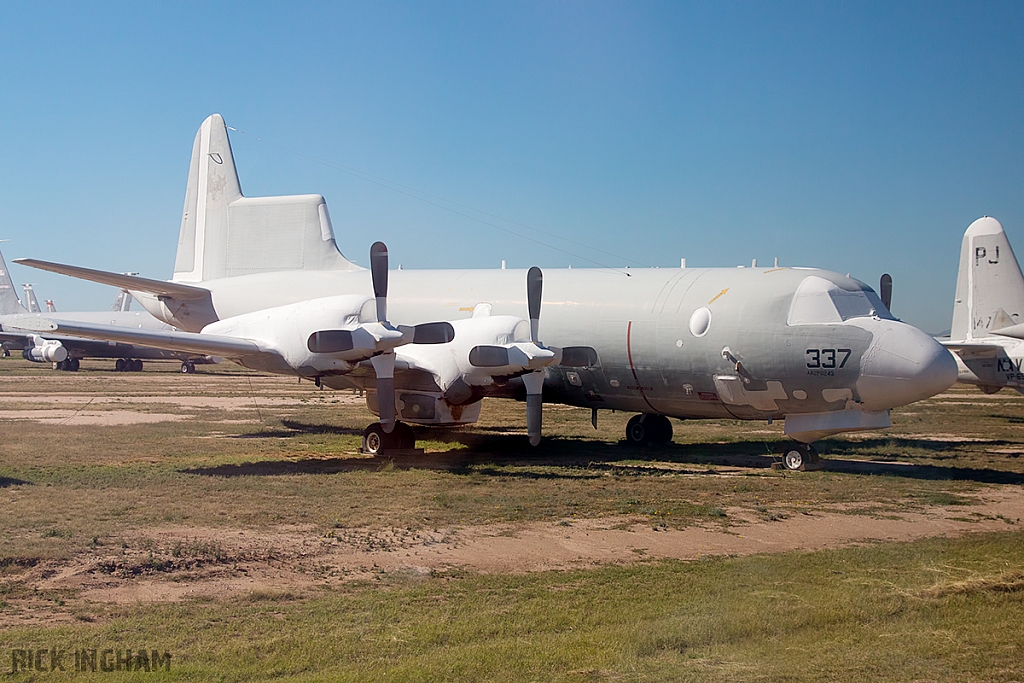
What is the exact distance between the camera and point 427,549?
9.58 metres

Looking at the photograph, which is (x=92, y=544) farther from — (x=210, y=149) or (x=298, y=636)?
(x=210, y=149)

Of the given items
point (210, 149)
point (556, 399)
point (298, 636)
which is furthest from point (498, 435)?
point (298, 636)

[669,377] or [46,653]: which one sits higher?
[669,377]

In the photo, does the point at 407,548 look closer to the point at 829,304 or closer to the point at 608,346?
the point at 608,346

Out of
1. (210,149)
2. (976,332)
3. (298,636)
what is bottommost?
(298,636)

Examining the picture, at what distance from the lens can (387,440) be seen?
17.4 meters

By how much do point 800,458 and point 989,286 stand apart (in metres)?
11.4

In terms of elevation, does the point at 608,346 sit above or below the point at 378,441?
above

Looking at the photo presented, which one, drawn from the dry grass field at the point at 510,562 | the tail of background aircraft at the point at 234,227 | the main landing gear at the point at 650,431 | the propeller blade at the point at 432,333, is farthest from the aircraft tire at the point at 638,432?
the tail of background aircraft at the point at 234,227

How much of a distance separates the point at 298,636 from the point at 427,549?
3.02 m

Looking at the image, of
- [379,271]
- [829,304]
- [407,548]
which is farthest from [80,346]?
[407,548]

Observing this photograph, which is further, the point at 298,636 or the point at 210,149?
the point at 210,149

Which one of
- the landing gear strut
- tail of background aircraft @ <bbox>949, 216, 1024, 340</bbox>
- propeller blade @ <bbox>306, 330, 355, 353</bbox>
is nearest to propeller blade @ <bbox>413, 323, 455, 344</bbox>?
propeller blade @ <bbox>306, 330, 355, 353</bbox>

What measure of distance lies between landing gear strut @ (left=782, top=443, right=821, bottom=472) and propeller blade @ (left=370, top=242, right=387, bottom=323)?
7.50 m
